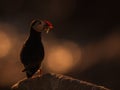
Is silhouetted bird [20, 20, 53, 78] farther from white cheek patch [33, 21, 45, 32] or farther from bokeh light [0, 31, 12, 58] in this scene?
bokeh light [0, 31, 12, 58]

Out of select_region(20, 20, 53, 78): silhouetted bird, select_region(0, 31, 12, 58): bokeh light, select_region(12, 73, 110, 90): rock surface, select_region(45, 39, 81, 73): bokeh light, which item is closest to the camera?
select_region(12, 73, 110, 90): rock surface

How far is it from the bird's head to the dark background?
8.44 metres

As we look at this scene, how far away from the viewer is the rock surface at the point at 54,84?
10414mm

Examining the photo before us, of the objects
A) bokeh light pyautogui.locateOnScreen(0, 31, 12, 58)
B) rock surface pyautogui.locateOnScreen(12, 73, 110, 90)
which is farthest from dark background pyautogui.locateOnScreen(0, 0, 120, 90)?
rock surface pyautogui.locateOnScreen(12, 73, 110, 90)

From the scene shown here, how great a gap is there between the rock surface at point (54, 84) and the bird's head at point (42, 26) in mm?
932

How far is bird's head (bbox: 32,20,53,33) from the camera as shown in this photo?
1134cm

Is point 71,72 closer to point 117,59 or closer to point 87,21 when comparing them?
point 117,59

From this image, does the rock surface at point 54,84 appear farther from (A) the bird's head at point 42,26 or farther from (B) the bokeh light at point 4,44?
(B) the bokeh light at point 4,44

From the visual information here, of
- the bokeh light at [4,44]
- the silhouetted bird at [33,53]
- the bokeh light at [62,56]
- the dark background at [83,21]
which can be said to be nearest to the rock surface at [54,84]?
the silhouetted bird at [33,53]

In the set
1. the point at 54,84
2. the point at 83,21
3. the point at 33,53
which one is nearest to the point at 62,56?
the point at 83,21

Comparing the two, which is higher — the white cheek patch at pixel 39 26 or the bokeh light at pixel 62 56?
the white cheek patch at pixel 39 26

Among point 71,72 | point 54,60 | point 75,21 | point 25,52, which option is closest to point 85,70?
point 71,72

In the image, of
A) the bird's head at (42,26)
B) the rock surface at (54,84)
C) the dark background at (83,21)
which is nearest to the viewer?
the rock surface at (54,84)

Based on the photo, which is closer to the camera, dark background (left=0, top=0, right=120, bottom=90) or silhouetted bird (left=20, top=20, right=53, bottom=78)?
silhouetted bird (left=20, top=20, right=53, bottom=78)
